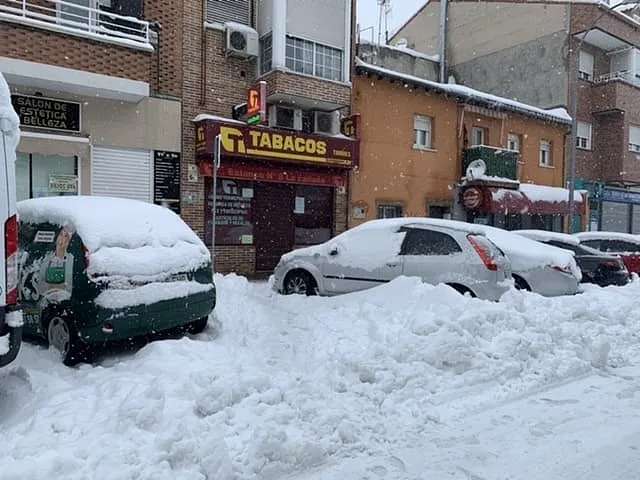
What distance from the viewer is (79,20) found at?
12336mm

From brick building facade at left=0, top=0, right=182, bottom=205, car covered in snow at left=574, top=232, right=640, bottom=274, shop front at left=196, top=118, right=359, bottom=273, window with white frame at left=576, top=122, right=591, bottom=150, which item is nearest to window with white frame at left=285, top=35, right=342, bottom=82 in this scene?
shop front at left=196, top=118, right=359, bottom=273

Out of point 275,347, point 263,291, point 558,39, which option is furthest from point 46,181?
point 558,39

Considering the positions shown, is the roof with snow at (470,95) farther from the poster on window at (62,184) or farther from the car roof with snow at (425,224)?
the car roof with snow at (425,224)

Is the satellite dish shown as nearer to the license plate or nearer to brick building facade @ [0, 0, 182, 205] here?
brick building facade @ [0, 0, 182, 205]

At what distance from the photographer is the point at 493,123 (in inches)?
813

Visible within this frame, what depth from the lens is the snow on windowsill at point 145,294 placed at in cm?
491

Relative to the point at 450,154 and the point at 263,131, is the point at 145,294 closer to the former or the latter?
the point at 263,131

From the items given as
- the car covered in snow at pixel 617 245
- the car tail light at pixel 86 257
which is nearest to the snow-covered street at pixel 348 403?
the car tail light at pixel 86 257

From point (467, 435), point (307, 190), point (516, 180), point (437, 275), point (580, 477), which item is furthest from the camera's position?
point (516, 180)

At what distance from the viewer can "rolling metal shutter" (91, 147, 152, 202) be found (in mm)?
12289

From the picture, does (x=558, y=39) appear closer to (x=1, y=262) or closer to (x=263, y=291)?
(x=263, y=291)

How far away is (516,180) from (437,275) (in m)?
13.6

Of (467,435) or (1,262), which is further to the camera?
(467,435)

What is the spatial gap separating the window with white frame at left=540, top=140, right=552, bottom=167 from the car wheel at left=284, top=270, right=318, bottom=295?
54.2 feet
